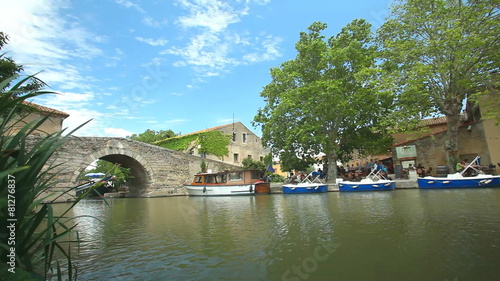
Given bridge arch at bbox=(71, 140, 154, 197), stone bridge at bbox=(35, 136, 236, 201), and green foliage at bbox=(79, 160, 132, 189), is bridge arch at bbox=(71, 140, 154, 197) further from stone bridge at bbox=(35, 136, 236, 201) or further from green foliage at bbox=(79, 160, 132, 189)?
green foliage at bbox=(79, 160, 132, 189)

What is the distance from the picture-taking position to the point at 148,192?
21641mm

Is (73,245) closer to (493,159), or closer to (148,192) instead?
(148,192)

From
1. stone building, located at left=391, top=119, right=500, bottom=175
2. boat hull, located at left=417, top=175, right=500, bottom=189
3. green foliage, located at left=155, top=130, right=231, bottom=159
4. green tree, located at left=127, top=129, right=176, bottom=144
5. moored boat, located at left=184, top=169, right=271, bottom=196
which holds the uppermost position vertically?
green tree, located at left=127, top=129, right=176, bottom=144

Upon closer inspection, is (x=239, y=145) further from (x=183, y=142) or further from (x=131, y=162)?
(x=131, y=162)

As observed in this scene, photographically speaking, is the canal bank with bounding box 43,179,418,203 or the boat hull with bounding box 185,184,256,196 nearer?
the canal bank with bounding box 43,179,418,203

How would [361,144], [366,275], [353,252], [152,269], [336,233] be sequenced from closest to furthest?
[366,275] < [152,269] < [353,252] < [336,233] < [361,144]

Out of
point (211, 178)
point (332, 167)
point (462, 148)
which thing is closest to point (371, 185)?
point (332, 167)

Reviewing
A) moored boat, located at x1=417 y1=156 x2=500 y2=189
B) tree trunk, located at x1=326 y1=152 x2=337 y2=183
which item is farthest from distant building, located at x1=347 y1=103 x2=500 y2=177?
tree trunk, located at x1=326 y1=152 x2=337 y2=183

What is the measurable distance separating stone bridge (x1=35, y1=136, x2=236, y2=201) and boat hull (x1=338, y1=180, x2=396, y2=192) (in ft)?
42.8

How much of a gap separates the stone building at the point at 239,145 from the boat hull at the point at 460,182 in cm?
1933

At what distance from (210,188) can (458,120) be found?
16036mm

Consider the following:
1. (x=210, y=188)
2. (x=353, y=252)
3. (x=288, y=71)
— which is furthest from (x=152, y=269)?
(x=288, y=71)

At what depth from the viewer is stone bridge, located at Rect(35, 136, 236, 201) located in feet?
59.6

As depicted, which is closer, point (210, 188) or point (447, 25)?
point (447, 25)
